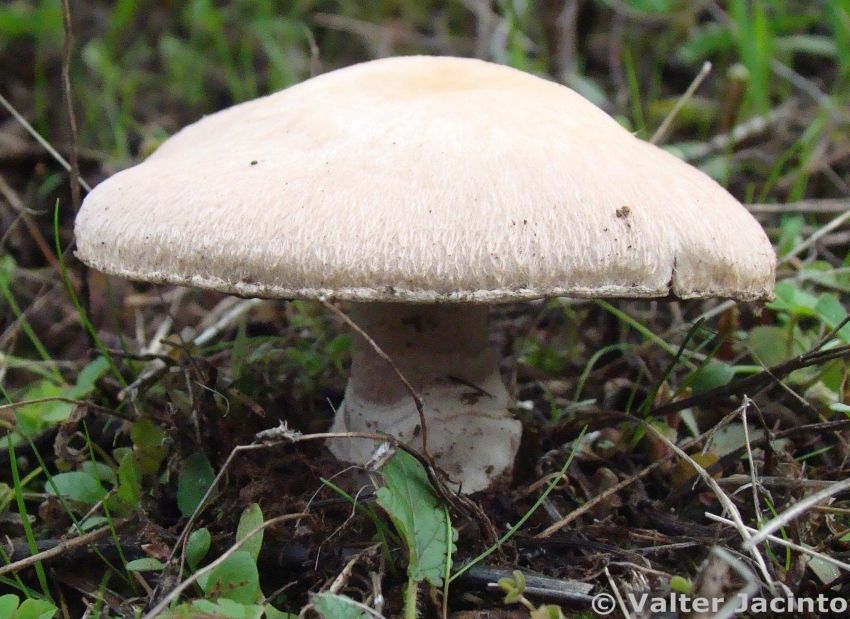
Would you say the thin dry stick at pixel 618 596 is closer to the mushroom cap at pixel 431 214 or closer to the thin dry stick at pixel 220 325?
the mushroom cap at pixel 431 214

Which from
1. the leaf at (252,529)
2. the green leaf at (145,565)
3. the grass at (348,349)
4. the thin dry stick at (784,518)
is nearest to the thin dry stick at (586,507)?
the grass at (348,349)

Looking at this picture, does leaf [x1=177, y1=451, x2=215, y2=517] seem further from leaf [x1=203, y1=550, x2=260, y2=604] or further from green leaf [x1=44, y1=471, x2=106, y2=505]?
leaf [x1=203, y1=550, x2=260, y2=604]

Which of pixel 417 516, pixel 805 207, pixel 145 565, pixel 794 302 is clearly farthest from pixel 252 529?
pixel 805 207

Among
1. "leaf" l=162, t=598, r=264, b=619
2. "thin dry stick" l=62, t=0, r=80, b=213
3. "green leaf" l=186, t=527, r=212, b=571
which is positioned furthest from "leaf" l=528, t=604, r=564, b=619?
"thin dry stick" l=62, t=0, r=80, b=213

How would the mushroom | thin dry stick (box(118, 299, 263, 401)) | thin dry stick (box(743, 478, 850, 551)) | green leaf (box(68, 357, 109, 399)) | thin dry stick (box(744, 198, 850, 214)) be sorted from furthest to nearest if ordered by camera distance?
thin dry stick (box(744, 198, 850, 214))
thin dry stick (box(118, 299, 263, 401))
green leaf (box(68, 357, 109, 399))
the mushroom
thin dry stick (box(743, 478, 850, 551))

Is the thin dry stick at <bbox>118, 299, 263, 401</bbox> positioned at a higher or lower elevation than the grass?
lower

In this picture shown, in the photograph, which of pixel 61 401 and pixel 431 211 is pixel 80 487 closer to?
pixel 61 401

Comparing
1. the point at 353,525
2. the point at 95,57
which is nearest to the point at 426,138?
the point at 353,525
